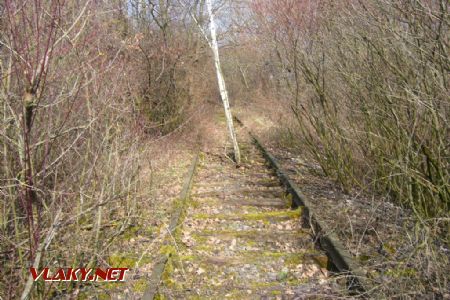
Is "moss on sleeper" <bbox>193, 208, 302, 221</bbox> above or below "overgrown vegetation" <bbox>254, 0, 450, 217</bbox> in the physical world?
below

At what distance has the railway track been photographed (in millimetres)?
4219

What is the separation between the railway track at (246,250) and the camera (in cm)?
422

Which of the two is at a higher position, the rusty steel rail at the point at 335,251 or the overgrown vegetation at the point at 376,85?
the overgrown vegetation at the point at 376,85

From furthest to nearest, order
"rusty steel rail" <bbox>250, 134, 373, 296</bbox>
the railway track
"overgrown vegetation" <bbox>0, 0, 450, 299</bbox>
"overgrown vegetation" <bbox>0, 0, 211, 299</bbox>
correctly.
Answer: the railway track → "rusty steel rail" <bbox>250, 134, 373, 296</bbox> → "overgrown vegetation" <bbox>0, 0, 450, 299</bbox> → "overgrown vegetation" <bbox>0, 0, 211, 299</bbox>

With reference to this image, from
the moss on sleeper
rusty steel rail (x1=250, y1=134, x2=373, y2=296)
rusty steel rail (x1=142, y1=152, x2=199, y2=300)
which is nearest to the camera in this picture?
rusty steel rail (x1=250, y1=134, x2=373, y2=296)

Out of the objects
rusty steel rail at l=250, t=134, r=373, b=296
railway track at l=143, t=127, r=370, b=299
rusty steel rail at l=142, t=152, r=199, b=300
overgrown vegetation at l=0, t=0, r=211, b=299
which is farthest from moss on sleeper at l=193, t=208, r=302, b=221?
overgrown vegetation at l=0, t=0, r=211, b=299

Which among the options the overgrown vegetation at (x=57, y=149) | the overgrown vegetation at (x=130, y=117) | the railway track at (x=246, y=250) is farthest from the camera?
the railway track at (x=246, y=250)

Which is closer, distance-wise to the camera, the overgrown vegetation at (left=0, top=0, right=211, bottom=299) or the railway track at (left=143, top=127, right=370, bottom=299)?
the overgrown vegetation at (left=0, top=0, right=211, bottom=299)

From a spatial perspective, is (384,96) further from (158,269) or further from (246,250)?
(158,269)

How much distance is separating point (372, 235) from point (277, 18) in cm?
486

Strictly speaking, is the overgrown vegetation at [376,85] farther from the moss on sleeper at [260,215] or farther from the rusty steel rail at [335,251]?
the moss on sleeper at [260,215]

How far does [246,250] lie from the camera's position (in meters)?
5.18

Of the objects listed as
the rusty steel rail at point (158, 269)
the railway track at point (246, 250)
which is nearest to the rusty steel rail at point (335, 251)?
the railway track at point (246, 250)

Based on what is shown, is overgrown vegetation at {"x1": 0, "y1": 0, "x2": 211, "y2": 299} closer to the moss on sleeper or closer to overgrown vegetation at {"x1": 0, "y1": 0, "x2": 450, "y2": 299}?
overgrown vegetation at {"x1": 0, "y1": 0, "x2": 450, "y2": 299}
